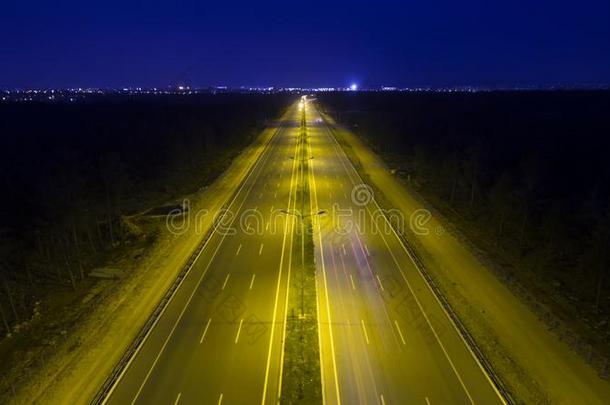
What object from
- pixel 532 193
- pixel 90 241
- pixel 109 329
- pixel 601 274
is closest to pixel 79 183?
pixel 90 241

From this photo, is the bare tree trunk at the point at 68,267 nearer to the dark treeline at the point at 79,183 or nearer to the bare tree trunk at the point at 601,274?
the dark treeline at the point at 79,183

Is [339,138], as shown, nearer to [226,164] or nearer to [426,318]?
[226,164]

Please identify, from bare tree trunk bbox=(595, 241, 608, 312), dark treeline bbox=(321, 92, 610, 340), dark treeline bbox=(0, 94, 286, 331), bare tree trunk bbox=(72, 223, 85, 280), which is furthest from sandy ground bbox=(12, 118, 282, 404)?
bare tree trunk bbox=(595, 241, 608, 312)

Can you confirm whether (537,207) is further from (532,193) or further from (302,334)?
(302,334)

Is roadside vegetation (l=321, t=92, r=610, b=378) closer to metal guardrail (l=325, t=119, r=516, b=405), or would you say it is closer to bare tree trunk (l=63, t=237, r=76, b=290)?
metal guardrail (l=325, t=119, r=516, b=405)

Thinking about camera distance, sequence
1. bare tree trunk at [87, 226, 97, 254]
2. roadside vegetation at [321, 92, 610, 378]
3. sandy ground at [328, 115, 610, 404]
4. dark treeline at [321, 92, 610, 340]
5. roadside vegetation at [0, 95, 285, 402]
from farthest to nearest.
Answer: bare tree trunk at [87, 226, 97, 254], dark treeline at [321, 92, 610, 340], roadside vegetation at [321, 92, 610, 378], roadside vegetation at [0, 95, 285, 402], sandy ground at [328, 115, 610, 404]

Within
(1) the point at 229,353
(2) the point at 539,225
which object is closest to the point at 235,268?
(1) the point at 229,353
